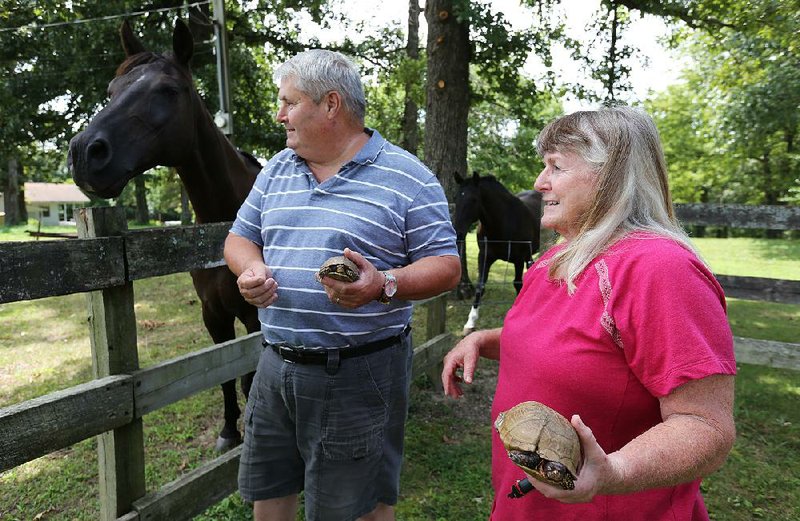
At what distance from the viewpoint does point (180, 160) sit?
3027mm

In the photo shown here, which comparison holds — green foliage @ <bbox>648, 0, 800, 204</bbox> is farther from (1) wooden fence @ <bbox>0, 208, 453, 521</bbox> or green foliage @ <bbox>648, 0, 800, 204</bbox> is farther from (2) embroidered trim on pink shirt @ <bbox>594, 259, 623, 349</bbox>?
(1) wooden fence @ <bbox>0, 208, 453, 521</bbox>

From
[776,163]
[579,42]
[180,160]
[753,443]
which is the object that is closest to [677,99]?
[776,163]

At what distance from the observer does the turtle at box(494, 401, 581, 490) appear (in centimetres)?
86

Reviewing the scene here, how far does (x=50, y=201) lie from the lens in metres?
57.2

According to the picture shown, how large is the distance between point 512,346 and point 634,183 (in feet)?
1.72

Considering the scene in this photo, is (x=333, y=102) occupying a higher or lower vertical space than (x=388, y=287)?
higher

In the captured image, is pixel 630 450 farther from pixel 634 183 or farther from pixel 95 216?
pixel 95 216

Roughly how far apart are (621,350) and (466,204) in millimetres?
6638

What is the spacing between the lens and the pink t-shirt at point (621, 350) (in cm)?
103

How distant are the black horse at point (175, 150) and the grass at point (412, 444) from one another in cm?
81

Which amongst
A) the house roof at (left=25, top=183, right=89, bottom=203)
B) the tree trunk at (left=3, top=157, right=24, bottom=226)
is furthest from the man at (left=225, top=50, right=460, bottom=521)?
the house roof at (left=25, top=183, right=89, bottom=203)

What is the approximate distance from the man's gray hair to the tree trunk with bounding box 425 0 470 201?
252 inches

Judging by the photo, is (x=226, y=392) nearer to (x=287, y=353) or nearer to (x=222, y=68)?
(x=287, y=353)

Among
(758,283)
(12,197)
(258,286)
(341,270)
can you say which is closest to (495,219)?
(758,283)
